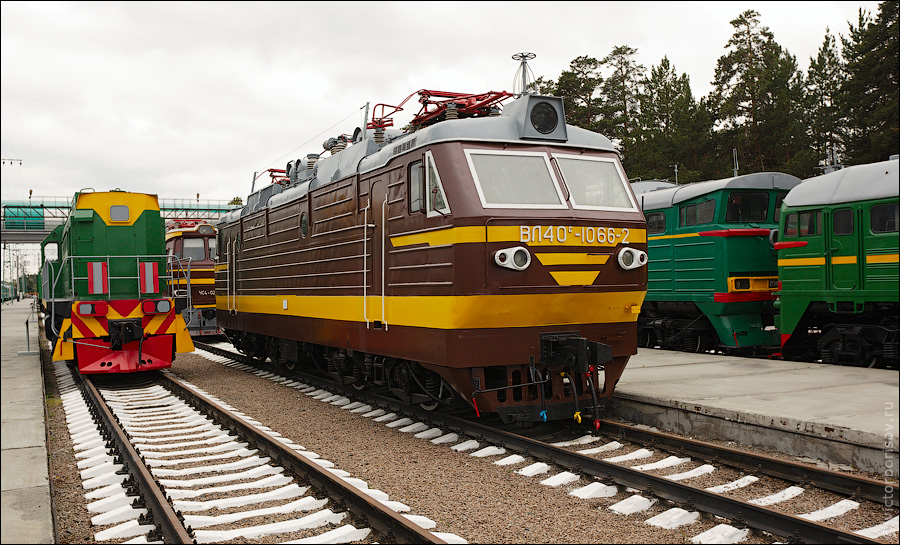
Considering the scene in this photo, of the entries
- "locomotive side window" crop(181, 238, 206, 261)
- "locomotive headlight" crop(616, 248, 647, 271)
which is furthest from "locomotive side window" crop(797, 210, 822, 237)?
"locomotive side window" crop(181, 238, 206, 261)

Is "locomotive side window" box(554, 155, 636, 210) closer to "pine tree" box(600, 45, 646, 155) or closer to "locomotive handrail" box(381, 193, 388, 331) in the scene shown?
"locomotive handrail" box(381, 193, 388, 331)

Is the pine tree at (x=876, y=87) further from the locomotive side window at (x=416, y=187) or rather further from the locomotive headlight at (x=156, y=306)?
the locomotive headlight at (x=156, y=306)

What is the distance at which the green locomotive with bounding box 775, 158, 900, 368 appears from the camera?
1134 centimetres

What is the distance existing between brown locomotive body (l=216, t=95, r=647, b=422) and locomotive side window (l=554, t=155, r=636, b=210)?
0.05 feet

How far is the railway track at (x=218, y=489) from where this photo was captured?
5195 mm

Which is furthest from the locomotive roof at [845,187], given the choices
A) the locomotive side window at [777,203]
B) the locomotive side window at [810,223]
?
the locomotive side window at [777,203]

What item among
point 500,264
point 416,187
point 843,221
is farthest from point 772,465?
point 843,221

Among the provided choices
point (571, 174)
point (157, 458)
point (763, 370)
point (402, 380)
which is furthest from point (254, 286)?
point (763, 370)

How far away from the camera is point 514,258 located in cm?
743

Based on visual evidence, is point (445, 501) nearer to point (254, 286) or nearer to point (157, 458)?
point (157, 458)

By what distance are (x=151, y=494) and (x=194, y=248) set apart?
56.2 feet

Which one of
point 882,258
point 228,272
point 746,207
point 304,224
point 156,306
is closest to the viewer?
point 882,258

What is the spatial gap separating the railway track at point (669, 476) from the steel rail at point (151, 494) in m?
2.97

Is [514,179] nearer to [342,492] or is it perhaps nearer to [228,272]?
[342,492]
